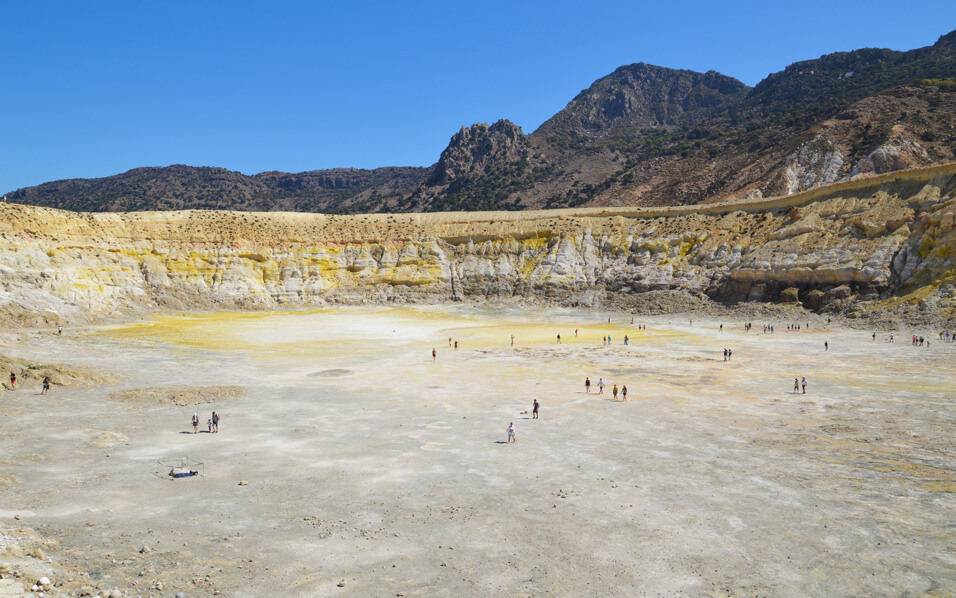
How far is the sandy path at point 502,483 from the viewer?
1071 cm

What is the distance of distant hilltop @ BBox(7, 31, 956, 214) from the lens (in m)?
93.2

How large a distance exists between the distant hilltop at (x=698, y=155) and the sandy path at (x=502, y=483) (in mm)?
74773

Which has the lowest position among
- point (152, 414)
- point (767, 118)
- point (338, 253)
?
point (152, 414)

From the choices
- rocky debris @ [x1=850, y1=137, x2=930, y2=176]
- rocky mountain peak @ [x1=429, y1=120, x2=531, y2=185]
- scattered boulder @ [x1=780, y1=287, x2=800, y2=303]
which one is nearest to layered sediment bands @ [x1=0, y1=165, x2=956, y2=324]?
scattered boulder @ [x1=780, y1=287, x2=800, y2=303]

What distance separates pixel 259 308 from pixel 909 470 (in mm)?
66379

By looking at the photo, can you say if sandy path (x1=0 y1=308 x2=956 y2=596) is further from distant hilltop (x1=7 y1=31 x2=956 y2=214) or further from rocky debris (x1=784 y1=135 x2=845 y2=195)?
distant hilltop (x1=7 y1=31 x2=956 y2=214)

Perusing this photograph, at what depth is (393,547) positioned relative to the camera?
38.8 feet

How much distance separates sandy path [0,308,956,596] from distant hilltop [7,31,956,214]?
74773 millimetres

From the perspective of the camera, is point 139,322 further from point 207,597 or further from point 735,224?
point 735,224

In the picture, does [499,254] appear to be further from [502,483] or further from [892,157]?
[502,483]

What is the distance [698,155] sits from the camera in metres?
127

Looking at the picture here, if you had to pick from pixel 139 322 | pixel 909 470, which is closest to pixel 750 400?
pixel 909 470

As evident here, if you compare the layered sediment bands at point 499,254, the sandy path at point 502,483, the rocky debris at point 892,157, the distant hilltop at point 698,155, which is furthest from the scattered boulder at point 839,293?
the distant hilltop at point 698,155

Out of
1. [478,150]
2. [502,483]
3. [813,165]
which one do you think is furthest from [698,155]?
[502,483]
